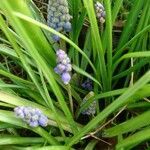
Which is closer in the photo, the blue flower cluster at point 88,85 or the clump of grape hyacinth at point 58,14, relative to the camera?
the clump of grape hyacinth at point 58,14

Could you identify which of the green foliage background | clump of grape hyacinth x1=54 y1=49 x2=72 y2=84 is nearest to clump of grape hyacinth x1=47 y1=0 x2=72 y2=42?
the green foliage background

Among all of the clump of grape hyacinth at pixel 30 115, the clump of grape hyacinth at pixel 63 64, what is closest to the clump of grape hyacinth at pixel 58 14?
the clump of grape hyacinth at pixel 63 64

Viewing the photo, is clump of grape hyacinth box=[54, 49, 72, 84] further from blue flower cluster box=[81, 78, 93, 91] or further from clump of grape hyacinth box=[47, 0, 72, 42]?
blue flower cluster box=[81, 78, 93, 91]

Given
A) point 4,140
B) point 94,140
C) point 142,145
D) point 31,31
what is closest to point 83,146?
point 94,140

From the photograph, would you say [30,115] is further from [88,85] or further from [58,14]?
[88,85]

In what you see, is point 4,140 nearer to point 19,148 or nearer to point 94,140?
point 19,148

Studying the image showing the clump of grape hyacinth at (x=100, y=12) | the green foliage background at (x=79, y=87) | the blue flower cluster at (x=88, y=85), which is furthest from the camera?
the blue flower cluster at (x=88, y=85)

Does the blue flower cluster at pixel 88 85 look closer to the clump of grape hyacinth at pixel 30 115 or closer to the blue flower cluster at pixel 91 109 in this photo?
the blue flower cluster at pixel 91 109
